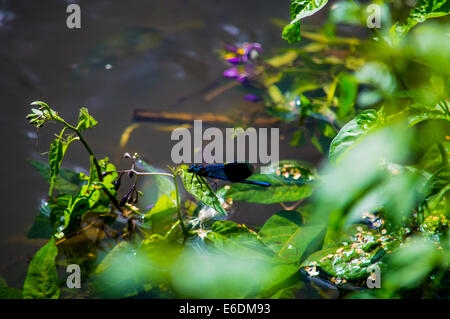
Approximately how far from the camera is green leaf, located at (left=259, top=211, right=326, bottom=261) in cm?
115

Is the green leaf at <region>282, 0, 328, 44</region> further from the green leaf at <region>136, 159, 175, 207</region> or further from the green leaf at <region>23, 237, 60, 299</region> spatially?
the green leaf at <region>23, 237, 60, 299</region>

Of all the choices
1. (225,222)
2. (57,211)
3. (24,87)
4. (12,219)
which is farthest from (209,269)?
(24,87)

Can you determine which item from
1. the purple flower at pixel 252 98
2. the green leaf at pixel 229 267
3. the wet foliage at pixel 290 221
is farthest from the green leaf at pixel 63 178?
the purple flower at pixel 252 98

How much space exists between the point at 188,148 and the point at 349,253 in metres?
0.73

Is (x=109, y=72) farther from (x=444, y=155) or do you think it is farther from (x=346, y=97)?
(x=444, y=155)

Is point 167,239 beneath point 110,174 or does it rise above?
beneath

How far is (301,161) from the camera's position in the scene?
4.58 feet

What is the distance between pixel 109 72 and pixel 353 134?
120cm

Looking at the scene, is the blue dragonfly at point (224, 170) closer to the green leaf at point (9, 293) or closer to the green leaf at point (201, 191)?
the green leaf at point (201, 191)

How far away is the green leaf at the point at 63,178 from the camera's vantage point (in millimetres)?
1269

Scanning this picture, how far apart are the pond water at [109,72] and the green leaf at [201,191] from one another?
1.05ft

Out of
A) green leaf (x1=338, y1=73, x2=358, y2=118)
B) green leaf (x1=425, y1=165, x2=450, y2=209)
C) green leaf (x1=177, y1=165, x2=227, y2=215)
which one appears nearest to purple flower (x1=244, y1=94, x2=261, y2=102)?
green leaf (x1=338, y1=73, x2=358, y2=118)

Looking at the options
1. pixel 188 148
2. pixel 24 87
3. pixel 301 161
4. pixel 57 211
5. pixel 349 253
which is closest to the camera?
pixel 349 253

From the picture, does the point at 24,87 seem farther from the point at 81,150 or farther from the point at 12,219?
the point at 12,219
